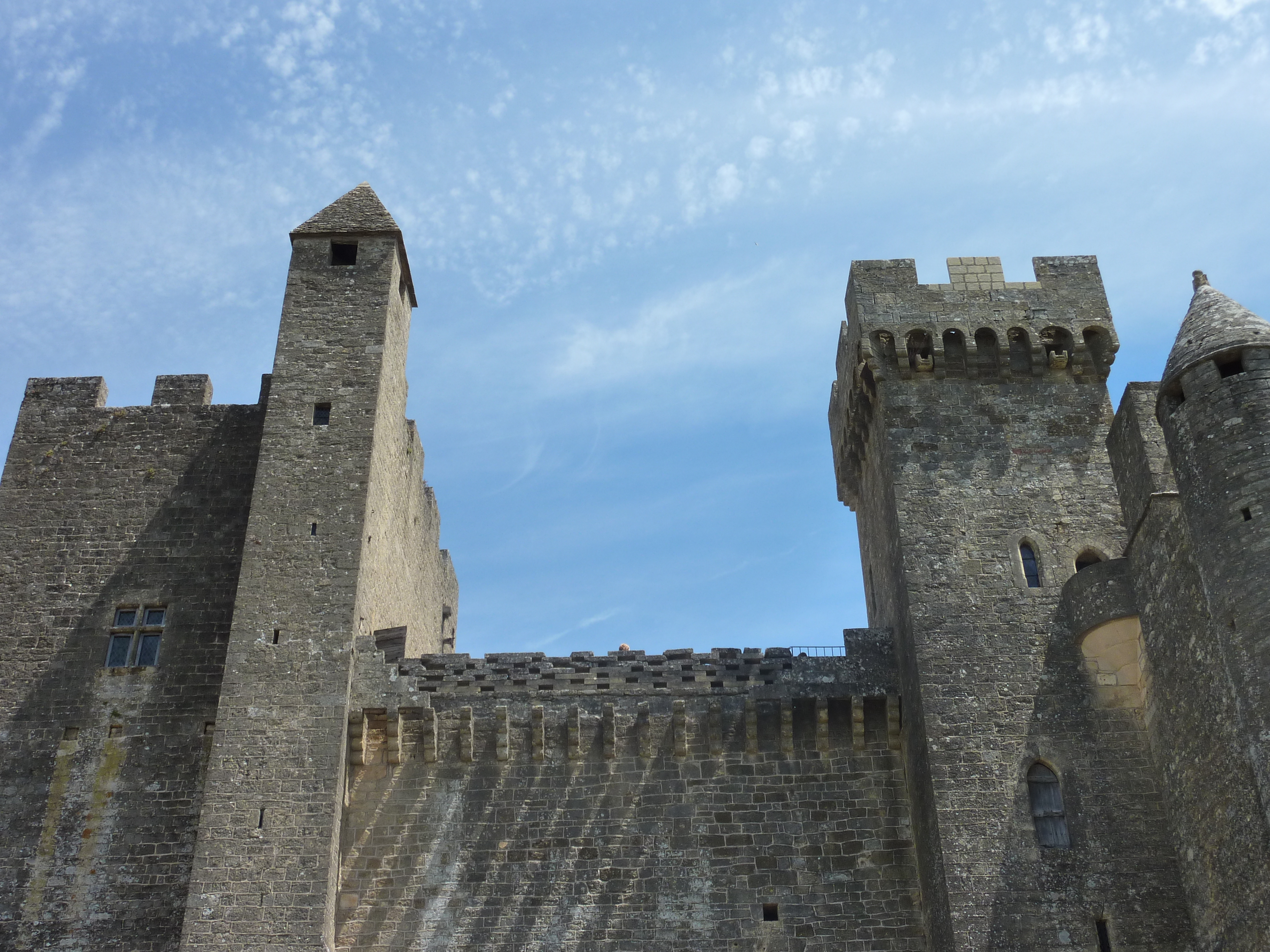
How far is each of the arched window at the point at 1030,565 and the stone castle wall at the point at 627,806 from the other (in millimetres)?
2298

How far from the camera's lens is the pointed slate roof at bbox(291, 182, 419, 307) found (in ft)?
69.2

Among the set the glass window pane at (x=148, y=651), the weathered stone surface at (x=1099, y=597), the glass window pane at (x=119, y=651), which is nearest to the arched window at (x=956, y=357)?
the weathered stone surface at (x=1099, y=597)

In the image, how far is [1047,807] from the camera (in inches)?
648

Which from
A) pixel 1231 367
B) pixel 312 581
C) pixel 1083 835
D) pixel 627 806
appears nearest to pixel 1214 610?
pixel 1231 367

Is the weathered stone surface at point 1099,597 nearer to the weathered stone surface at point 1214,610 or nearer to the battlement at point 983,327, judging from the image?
the weathered stone surface at point 1214,610

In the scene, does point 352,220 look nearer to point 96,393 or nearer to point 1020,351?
point 96,393

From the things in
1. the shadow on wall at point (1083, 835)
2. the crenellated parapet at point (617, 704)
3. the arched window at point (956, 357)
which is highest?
the arched window at point (956, 357)

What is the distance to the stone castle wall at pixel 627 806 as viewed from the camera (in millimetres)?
16562

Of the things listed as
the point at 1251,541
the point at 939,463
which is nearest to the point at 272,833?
the point at 939,463

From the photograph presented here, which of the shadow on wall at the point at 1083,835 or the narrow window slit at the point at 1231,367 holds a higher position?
the narrow window slit at the point at 1231,367

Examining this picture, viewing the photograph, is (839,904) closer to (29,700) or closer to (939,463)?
(939,463)

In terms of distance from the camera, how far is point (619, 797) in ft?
57.2

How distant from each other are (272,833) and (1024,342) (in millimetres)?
12595

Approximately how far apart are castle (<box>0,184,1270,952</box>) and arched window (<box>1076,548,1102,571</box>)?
12cm
